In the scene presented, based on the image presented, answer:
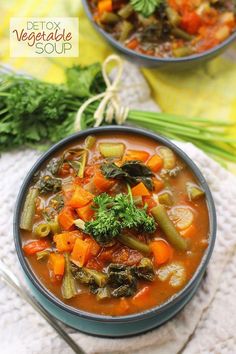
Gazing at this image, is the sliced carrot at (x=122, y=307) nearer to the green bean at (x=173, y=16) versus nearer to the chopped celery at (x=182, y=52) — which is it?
the chopped celery at (x=182, y=52)

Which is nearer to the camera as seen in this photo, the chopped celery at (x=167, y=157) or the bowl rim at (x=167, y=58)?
the chopped celery at (x=167, y=157)

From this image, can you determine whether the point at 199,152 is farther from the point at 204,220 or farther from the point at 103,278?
the point at 103,278

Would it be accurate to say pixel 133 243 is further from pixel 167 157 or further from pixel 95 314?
pixel 167 157

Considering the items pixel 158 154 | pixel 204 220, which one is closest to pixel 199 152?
pixel 158 154

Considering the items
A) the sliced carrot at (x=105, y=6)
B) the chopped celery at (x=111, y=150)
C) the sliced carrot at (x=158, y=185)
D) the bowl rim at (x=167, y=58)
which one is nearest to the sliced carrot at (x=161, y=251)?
the sliced carrot at (x=158, y=185)

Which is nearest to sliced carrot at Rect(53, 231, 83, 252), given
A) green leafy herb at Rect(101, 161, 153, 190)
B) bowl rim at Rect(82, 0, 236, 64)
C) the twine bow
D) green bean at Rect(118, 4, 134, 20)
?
green leafy herb at Rect(101, 161, 153, 190)

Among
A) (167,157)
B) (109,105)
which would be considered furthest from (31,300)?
(109,105)
